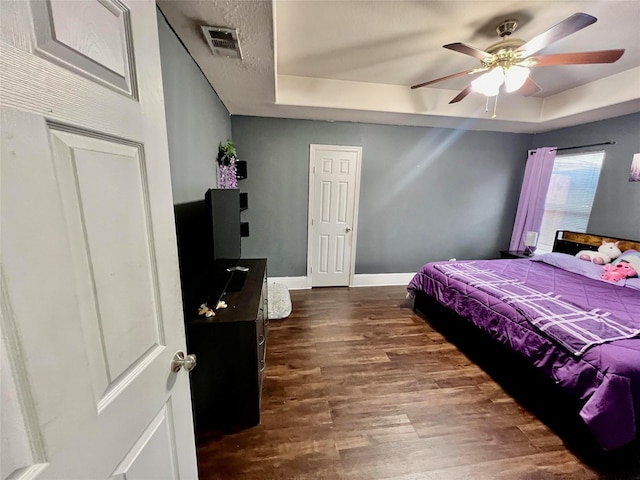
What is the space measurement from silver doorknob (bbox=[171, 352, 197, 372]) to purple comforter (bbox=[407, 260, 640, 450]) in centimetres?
210

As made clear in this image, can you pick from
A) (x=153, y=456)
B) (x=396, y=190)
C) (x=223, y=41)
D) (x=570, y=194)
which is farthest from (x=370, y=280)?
(x=153, y=456)

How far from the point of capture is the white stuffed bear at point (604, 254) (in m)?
2.92

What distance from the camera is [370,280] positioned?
4.17 m

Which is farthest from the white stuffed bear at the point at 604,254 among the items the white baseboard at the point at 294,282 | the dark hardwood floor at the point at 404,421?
the white baseboard at the point at 294,282

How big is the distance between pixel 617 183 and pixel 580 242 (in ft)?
2.55

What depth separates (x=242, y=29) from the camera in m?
1.51

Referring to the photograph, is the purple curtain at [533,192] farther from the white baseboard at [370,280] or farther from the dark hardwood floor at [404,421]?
the dark hardwood floor at [404,421]

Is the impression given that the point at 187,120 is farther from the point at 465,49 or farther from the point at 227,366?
the point at 465,49

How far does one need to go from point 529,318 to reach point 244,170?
10.5 ft

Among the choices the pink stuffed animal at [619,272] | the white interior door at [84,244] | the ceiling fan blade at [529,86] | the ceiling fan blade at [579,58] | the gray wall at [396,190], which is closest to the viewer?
the white interior door at [84,244]

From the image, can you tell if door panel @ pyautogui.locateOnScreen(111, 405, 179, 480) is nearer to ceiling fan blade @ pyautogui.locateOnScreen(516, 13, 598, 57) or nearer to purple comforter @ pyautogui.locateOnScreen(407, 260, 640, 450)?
purple comforter @ pyautogui.locateOnScreen(407, 260, 640, 450)

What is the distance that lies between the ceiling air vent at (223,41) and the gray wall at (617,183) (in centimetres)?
427

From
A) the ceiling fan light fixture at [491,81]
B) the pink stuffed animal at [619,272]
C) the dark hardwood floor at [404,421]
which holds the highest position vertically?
the ceiling fan light fixture at [491,81]

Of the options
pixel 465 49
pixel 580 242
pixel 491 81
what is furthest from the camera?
pixel 580 242
